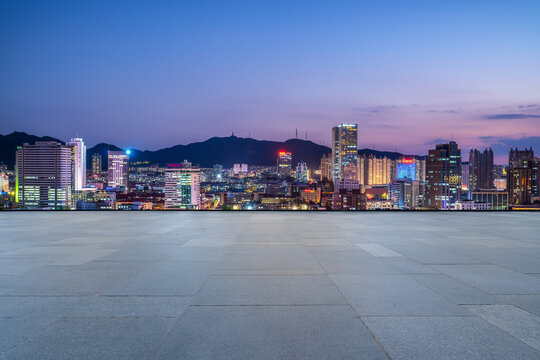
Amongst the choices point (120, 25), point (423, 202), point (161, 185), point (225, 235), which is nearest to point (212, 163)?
point (161, 185)

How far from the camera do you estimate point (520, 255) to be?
6566 millimetres

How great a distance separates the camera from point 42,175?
108 meters

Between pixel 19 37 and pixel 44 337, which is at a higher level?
pixel 19 37

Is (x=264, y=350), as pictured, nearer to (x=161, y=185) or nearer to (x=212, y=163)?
(x=161, y=185)

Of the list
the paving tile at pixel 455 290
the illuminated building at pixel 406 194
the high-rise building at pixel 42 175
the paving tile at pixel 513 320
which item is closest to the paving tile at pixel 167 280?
the paving tile at pixel 455 290

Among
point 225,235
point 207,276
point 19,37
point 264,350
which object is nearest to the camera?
point 264,350

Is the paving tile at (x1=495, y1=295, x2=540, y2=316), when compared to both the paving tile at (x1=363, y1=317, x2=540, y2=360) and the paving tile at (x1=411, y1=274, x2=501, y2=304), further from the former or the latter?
the paving tile at (x1=363, y1=317, x2=540, y2=360)

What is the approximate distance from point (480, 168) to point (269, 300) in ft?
700

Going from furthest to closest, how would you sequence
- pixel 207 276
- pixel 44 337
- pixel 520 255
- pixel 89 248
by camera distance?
pixel 89 248 < pixel 520 255 < pixel 207 276 < pixel 44 337

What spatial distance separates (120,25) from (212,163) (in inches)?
5614

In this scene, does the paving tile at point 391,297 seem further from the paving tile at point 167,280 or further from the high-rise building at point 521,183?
the high-rise building at point 521,183

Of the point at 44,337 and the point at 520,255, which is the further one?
the point at 520,255

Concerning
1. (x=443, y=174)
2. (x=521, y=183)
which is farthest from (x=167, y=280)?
(x=521, y=183)

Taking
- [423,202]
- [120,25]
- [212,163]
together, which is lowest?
[423,202]
